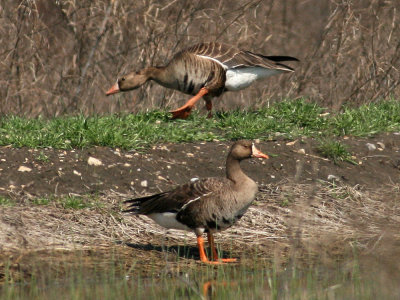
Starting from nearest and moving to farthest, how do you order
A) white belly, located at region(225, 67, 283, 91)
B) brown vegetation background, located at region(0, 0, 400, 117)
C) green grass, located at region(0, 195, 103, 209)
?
green grass, located at region(0, 195, 103, 209), white belly, located at region(225, 67, 283, 91), brown vegetation background, located at region(0, 0, 400, 117)

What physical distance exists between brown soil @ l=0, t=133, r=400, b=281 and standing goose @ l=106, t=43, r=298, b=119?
2.02 meters

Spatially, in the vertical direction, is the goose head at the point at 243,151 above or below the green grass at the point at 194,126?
above

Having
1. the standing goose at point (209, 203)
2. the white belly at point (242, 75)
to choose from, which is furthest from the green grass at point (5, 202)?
the white belly at point (242, 75)

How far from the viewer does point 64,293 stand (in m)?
5.52

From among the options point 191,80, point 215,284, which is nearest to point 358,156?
point 191,80

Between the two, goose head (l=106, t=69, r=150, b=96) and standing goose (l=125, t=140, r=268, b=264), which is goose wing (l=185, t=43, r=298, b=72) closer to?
goose head (l=106, t=69, r=150, b=96)

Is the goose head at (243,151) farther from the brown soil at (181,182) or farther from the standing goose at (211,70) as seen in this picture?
the standing goose at (211,70)

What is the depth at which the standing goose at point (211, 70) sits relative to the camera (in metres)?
10.9

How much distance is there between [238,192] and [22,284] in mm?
1847

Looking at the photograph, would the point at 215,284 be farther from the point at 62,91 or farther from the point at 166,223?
the point at 62,91

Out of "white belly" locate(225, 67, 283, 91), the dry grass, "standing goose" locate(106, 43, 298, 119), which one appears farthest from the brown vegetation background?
the dry grass

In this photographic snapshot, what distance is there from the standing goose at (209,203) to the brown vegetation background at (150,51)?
201 inches

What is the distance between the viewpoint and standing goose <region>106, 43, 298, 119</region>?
10891 mm

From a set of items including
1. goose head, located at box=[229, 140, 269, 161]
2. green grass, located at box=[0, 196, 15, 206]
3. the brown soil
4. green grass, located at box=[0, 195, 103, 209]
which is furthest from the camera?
green grass, located at box=[0, 195, 103, 209]
